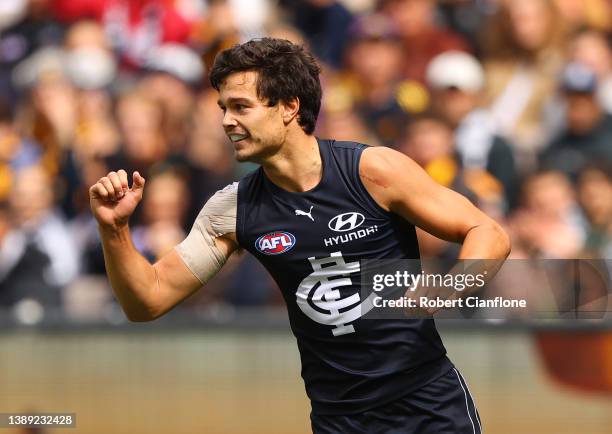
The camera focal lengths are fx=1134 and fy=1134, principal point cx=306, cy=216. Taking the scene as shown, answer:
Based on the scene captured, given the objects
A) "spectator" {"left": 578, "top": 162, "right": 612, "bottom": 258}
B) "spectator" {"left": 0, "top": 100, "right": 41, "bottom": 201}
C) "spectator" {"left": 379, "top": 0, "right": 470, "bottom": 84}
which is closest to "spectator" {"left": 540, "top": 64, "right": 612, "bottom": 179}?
"spectator" {"left": 578, "top": 162, "right": 612, "bottom": 258}

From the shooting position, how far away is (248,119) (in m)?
4.35

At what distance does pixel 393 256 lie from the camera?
446 cm

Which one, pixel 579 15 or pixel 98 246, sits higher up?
pixel 579 15

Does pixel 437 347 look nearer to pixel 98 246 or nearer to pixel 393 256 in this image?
pixel 393 256

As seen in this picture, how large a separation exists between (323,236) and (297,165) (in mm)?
302

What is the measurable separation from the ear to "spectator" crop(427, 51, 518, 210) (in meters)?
3.62

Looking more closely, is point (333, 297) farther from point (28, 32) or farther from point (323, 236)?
point (28, 32)

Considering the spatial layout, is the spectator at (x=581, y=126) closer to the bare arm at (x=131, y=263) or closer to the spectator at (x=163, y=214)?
the spectator at (x=163, y=214)

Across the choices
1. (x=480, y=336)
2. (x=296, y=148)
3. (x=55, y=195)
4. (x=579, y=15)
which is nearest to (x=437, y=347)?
(x=296, y=148)

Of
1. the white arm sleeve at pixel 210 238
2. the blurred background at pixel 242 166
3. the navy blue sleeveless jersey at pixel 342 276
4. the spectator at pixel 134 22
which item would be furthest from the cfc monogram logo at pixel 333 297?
the spectator at pixel 134 22

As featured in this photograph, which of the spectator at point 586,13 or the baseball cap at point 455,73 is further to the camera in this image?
the spectator at point 586,13

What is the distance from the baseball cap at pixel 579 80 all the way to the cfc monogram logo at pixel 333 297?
472 cm

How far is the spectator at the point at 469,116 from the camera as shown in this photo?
8.05 m

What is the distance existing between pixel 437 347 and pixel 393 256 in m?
0.41
